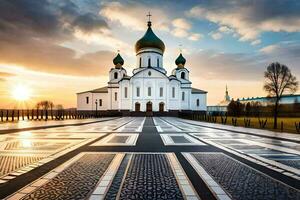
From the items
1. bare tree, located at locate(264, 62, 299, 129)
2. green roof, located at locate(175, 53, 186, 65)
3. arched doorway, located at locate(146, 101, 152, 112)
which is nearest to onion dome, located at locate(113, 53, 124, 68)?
green roof, located at locate(175, 53, 186, 65)

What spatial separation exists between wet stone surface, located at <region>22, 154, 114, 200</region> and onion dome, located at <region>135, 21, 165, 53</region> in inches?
2542

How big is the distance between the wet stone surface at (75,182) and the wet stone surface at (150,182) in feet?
2.35

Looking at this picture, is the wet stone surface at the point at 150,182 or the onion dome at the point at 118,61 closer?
the wet stone surface at the point at 150,182

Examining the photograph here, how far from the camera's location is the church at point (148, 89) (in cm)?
6619

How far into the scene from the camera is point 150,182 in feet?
19.0

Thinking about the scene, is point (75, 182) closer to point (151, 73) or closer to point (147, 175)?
point (147, 175)

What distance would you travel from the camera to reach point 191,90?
79625mm

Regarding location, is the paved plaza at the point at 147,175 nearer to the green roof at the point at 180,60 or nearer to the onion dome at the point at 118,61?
the green roof at the point at 180,60

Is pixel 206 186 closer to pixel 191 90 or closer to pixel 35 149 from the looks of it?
pixel 35 149

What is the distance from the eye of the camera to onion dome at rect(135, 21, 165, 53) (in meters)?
70.7

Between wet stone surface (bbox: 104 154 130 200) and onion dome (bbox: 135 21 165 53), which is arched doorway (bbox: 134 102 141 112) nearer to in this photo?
onion dome (bbox: 135 21 165 53)

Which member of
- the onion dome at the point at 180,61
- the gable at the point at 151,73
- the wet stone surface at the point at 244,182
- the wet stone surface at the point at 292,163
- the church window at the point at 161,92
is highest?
the onion dome at the point at 180,61

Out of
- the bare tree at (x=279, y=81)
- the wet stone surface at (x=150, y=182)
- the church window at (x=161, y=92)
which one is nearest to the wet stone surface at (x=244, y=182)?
the wet stone surface at (x=150, y=182)

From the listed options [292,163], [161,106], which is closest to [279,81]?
[292,163]
